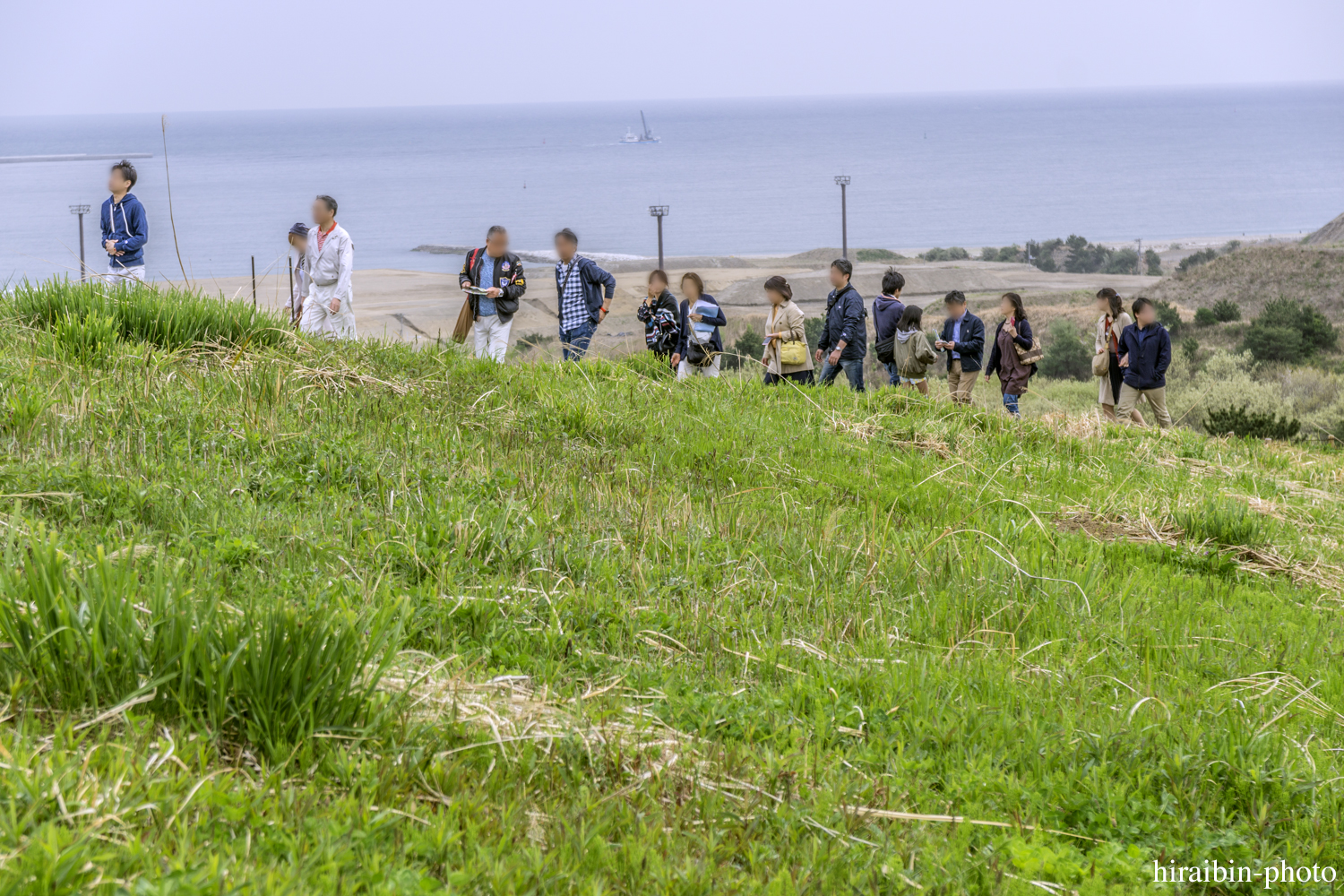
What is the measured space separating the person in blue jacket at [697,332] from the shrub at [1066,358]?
27.7 m

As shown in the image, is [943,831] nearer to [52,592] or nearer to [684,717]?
[684,717]

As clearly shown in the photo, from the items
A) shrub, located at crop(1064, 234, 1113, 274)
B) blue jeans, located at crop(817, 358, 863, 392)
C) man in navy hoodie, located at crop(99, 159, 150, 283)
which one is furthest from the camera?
shrub, located at crop(1064, 234, 1113, 274)

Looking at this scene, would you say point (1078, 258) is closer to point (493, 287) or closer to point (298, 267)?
point (493, 287)

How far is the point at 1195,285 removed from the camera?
4984cm

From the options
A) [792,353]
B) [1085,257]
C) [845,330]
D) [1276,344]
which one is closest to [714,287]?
[1085,257]

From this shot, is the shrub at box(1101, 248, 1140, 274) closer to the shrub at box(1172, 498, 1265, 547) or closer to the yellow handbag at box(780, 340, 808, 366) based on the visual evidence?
the yellow handbag at box(780, 340, 808, 366)

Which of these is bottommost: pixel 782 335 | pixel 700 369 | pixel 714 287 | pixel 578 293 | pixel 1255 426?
pixel 1255 426

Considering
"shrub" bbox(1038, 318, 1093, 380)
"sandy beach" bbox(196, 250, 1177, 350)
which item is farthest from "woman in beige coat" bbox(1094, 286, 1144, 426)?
"sandy beach" bbox(196, 250, 1177, 350)

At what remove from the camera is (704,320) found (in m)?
11.6

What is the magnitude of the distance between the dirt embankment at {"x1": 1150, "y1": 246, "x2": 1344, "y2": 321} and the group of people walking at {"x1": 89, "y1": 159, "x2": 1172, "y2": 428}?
35.3 metres

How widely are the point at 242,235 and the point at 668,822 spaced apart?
384 feet

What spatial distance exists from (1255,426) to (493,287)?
45.6ft

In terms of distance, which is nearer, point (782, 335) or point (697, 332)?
point (782, 335)

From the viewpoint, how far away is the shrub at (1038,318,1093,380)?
119 ft
